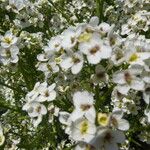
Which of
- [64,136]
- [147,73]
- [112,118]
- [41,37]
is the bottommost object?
[64,136]

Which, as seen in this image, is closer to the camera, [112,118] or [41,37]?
[112,118]

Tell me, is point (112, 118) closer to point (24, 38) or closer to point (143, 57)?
point (143, 57)

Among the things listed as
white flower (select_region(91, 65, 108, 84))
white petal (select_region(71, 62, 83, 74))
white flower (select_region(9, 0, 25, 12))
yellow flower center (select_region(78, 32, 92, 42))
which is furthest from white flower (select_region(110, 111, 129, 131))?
white flower (select_region(9, 0, 25, 12))

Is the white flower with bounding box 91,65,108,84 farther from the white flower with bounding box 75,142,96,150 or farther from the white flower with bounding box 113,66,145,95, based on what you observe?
the white flower with bounding box 75,142,96,150

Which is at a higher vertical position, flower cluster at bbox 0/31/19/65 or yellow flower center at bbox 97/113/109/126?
yellow flower center at bbox 97/113/109/126

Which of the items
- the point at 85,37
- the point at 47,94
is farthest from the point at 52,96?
the point at 85,37

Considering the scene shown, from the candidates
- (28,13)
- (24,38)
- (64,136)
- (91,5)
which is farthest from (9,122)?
(91,5)
